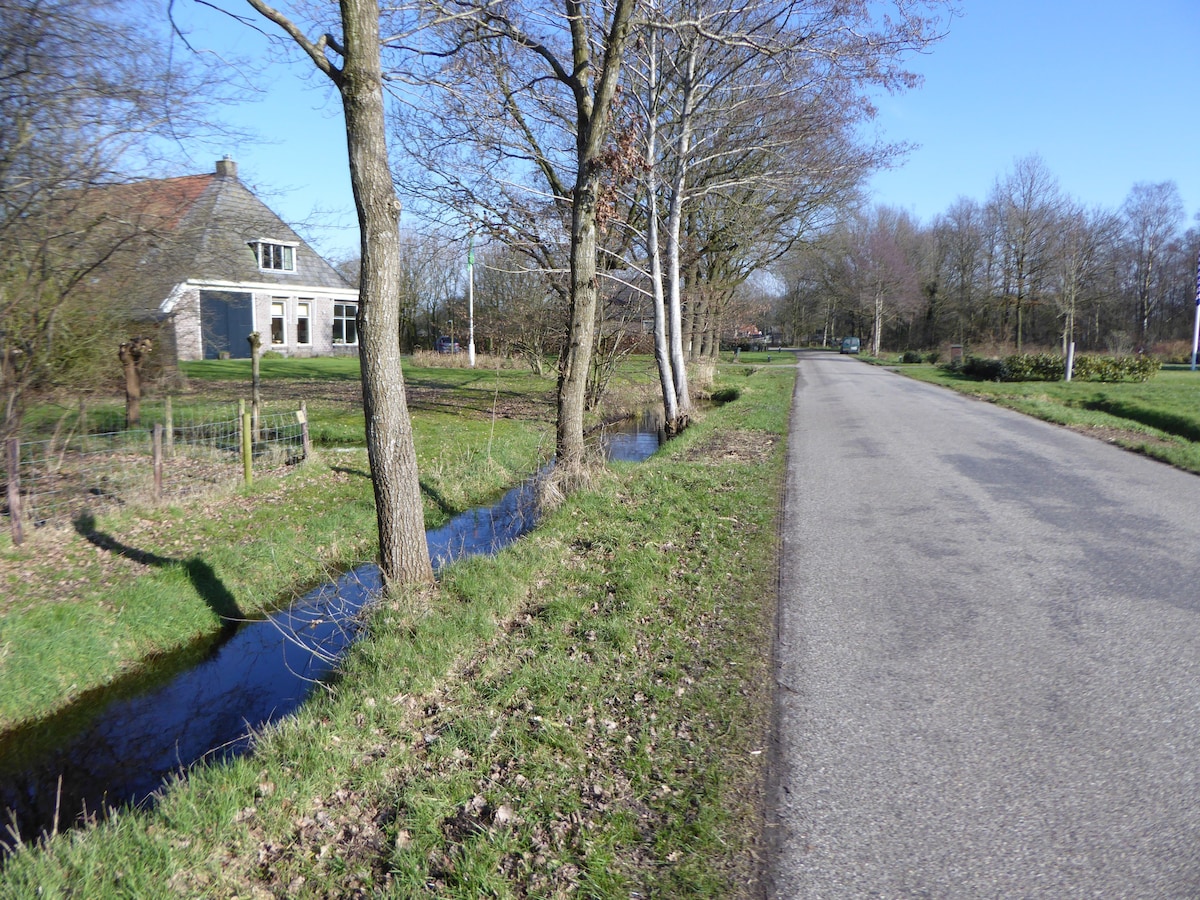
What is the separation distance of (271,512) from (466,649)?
5.73 meters

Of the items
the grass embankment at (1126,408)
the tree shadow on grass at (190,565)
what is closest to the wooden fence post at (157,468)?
the tree shadow on grass at (190,565)

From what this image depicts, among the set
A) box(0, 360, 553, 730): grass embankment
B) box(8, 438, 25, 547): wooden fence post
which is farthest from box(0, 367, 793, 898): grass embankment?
box(8, 438, 25, 547): wooden fence post

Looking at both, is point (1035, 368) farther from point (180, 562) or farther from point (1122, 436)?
point (180, 562)

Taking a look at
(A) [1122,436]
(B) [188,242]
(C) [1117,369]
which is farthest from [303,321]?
(A) [1122,436]

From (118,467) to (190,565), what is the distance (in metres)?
3.57

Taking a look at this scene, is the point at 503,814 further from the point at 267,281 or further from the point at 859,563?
the point at 267,281

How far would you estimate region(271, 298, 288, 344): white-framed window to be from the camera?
121ft

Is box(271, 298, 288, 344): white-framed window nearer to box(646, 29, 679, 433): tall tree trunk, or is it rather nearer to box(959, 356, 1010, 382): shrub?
box(646, 29, 679, 433): tall tree trunk

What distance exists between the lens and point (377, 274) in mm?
5758

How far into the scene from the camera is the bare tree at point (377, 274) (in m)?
5.54

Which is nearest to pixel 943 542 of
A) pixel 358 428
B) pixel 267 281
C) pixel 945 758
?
pixel 945 758

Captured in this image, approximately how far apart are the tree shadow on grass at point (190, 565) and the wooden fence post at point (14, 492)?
578 millimetres

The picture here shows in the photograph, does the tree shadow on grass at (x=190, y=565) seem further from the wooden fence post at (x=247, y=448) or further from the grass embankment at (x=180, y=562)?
the wooden fence post at (x=247, y=448)

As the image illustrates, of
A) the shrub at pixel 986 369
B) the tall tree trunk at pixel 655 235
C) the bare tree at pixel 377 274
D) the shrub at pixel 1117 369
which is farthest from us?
the shrub at pixel 986 369
